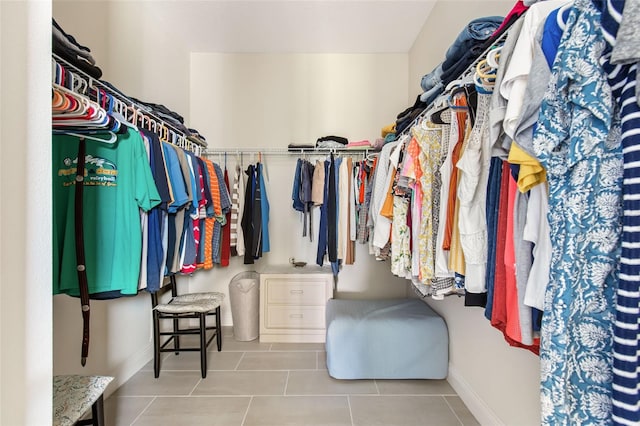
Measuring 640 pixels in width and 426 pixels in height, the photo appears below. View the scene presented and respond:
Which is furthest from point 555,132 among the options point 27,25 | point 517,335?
point 27,25

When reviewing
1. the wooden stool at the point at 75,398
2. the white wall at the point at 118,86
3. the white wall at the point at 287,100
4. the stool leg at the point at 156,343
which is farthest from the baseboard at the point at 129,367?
the white wall at the point at 287,100

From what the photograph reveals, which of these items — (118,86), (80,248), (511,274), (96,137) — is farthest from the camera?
(118,86)

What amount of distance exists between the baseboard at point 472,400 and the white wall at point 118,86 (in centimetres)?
225

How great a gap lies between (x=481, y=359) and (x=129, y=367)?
233 cm

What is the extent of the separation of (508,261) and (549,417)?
0.34m

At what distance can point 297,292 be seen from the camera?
7.99 ft

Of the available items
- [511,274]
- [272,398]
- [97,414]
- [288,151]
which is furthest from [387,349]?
[288,151]

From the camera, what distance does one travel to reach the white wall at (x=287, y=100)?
9.32 ft

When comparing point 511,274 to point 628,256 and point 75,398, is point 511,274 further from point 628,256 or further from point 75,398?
point 75,398

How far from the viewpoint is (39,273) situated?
0.55 meters

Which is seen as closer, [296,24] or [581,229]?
[581,229]

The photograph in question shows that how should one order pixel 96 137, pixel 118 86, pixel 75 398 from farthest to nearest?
pixel 118 86 → pixel 96 137 → pixel 75 398

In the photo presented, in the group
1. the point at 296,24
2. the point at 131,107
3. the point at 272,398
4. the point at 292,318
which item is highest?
the point at 296,24

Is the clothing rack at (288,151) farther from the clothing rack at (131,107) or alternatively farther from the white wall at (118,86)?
the white wall at (118,86)
